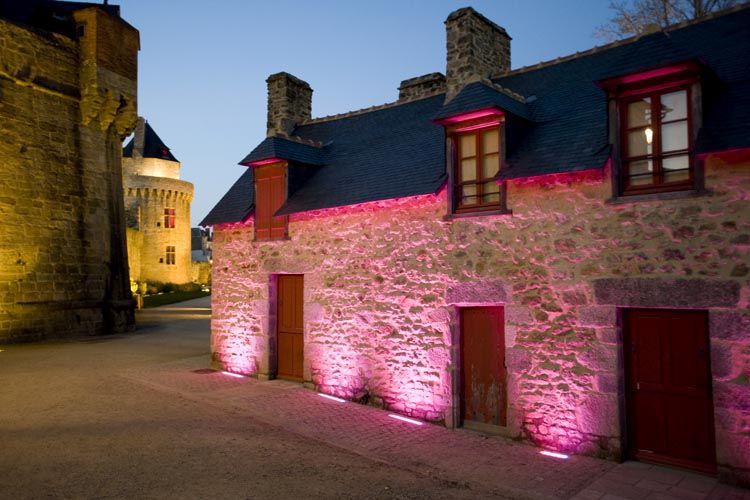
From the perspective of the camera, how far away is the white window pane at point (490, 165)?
7242mm

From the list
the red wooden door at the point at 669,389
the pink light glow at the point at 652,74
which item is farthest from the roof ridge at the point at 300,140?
the red wooden door at the point at 669,389

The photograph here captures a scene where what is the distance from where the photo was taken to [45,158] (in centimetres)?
1617

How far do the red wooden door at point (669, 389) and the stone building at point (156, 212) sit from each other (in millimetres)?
37912

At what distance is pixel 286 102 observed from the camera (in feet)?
41.4

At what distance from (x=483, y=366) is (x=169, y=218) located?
37729 millimetres

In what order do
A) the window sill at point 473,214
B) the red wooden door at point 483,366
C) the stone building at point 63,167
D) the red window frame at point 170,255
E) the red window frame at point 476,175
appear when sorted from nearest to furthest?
1. the window sill at point 473,214
2. the red wooden door at point 483,366
3. the red window frame at point 476,175
4. the stone building at point 63,167
5. the red window frame at point 170,255

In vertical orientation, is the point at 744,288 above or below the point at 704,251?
below

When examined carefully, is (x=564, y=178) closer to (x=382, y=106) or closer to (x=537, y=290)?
(x=537, y=290)

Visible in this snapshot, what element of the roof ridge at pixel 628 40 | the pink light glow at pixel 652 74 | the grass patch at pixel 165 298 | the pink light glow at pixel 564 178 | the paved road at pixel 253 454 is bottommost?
the paved road at pixel 253 454

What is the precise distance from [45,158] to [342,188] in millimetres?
11975

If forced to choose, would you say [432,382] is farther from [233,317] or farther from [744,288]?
[233,317]

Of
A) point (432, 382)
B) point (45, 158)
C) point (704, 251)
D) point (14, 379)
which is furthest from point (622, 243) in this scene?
point (45, 158)

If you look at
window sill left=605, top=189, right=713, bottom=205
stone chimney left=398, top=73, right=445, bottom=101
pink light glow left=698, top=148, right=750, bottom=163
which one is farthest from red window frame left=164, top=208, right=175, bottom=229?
pink light glow left=698, top=148, right=750, bottom=163

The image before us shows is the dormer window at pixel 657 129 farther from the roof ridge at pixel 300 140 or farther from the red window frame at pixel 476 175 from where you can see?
the roof ridge at pixel 300 140
